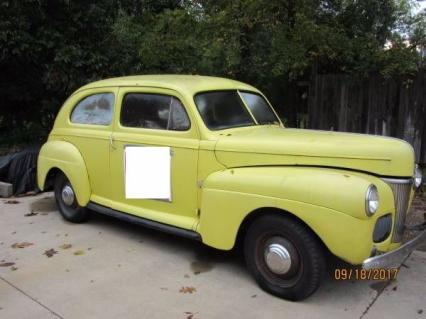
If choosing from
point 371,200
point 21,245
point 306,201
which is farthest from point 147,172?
point 371,200

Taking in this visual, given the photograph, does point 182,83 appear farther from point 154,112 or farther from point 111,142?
point 111,142

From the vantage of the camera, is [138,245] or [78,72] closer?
[138,245]

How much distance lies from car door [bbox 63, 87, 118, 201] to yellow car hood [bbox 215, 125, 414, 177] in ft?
5.03

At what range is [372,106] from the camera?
7211 millimetres

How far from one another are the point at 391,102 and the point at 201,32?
3.13 meters

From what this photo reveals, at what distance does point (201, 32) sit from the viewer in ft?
24.8

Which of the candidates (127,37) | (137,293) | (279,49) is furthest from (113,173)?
(127,37)

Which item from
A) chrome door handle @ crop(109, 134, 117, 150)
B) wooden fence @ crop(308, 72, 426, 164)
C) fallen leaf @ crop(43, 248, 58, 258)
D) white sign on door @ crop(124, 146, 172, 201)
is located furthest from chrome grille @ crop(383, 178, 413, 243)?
wooden fence @ crop(308, 72, 426, 164)

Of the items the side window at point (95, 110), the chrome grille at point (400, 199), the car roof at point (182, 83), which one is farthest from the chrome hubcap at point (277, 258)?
the side window at point (95, 110)

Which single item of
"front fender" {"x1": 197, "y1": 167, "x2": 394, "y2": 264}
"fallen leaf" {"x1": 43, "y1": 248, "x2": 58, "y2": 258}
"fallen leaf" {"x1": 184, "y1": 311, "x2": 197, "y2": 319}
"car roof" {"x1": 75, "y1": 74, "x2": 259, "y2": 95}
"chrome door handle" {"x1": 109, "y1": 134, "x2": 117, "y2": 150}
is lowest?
"fallen leaf" {"x1": 184, "y1": 311, "x2": 197, "y2": 319}

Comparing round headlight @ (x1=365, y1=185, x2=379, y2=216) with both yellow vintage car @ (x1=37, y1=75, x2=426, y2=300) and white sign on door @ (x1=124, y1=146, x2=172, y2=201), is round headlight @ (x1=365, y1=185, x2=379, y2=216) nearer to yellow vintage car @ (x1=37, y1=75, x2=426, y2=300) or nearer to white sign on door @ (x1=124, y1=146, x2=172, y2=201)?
yellow vintage car @ (x1=37, y1=75, x2=426, y2=300)

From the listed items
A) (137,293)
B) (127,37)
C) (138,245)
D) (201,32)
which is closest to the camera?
(137,293)

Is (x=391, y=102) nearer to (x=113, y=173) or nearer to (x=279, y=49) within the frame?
(x=279, y=49)

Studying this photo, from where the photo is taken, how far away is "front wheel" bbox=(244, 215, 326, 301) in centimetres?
360
